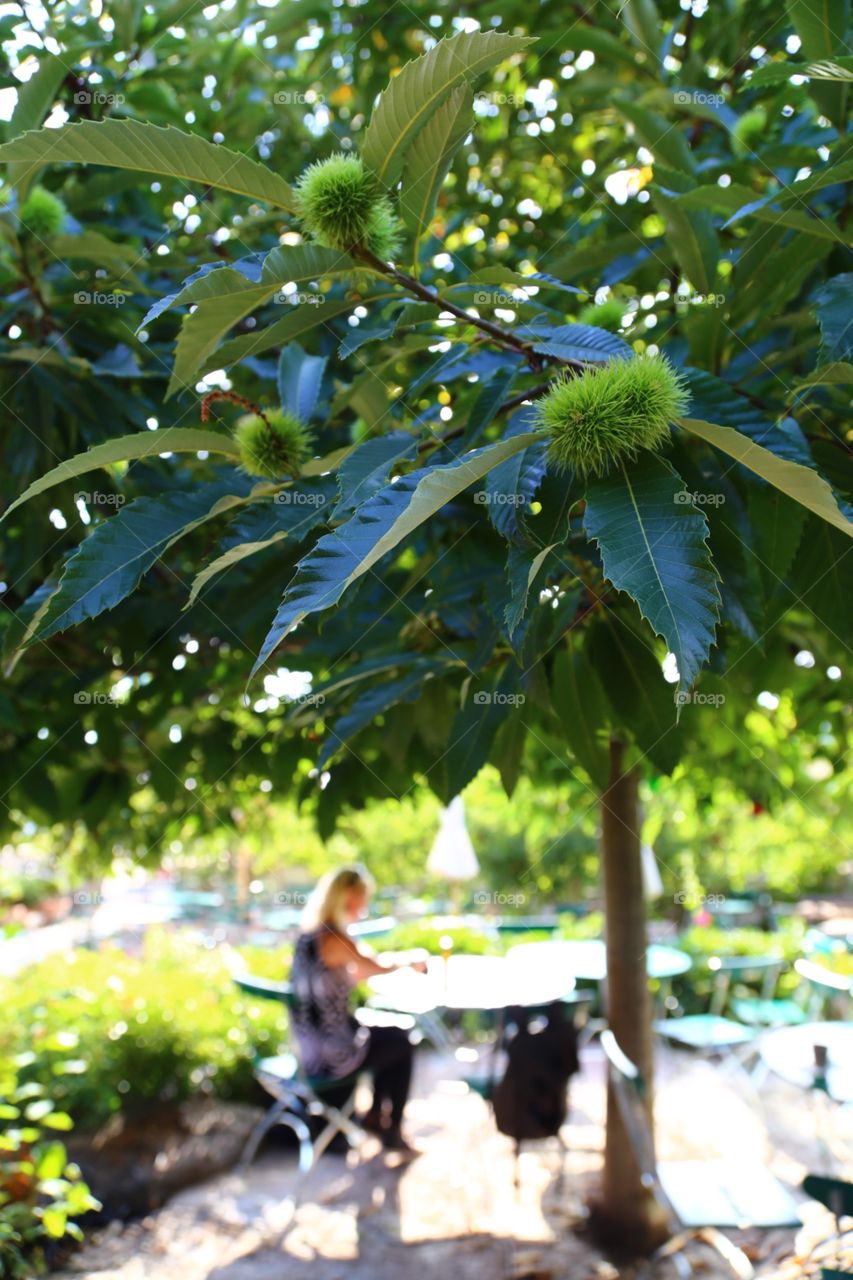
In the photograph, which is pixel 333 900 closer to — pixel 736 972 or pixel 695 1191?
pixel 695 1191

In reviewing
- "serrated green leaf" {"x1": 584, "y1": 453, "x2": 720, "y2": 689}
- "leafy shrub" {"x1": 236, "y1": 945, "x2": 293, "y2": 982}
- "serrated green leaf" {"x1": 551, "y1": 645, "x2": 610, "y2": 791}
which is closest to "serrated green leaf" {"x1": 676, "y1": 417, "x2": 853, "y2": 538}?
"serrated green leaf" {"x1": 584, "y1": 453, "x2": 720, "y2": 689}

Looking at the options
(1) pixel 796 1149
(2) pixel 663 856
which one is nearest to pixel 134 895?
(2) pixel 663 856

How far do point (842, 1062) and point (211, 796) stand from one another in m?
2.46

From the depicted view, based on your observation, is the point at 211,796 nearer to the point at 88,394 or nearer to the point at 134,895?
the point at 88,394

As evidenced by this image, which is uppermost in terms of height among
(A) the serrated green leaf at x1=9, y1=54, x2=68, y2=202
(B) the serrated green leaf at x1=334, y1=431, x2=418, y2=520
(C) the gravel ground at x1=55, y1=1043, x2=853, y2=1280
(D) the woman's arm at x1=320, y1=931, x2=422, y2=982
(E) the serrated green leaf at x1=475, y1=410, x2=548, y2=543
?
(A) the serrated green leaf at x1=9, y1=54, x2=68, y2=202

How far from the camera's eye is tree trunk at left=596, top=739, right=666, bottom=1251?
111 inches

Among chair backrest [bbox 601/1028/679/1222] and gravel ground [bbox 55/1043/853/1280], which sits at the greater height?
chair backrest [bbox 601/1028/679/1222]

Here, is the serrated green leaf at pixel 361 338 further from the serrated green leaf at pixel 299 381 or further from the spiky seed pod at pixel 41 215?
the spiky seed pod at pixel 41 215

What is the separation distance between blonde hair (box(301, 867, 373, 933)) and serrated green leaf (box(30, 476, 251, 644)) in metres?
3.53

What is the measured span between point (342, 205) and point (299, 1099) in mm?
4184

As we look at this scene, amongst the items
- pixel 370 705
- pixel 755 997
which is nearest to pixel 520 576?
pixel 370 705

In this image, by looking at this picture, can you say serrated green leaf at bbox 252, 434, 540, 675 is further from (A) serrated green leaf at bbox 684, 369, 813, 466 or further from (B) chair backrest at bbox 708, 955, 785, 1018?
(B) chair backrest at bbox 708, 955, 785, 1018

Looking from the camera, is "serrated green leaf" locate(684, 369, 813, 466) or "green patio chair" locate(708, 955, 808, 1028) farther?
"green patio chair" locate(708, 955, 808, 1028)

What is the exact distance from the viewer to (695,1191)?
8.52 ft
